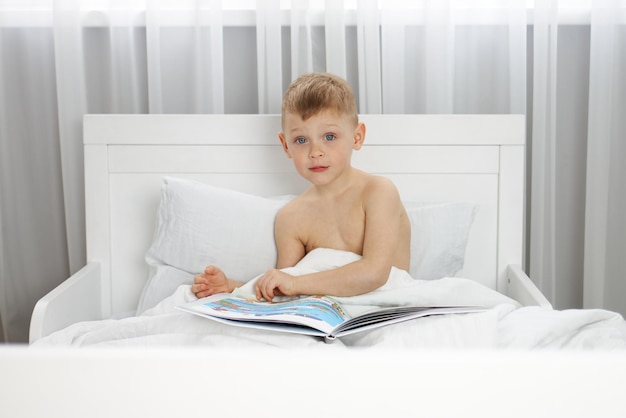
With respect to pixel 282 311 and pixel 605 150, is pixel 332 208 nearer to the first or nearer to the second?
pixel 282 311

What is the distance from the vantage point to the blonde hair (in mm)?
1312

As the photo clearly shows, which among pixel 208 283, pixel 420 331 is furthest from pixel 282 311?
pixel 208 283

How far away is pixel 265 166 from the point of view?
1539mm

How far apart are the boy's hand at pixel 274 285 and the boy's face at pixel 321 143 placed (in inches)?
9.1

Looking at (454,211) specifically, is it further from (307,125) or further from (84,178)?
(84,178)

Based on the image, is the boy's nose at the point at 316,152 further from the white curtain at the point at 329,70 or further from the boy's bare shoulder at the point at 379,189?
the white curtain at the point at 329,70

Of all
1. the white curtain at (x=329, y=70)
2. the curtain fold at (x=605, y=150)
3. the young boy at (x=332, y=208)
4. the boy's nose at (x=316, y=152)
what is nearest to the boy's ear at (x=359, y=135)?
the young boy at (x=332, y=208)

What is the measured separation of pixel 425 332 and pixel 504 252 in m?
0.62

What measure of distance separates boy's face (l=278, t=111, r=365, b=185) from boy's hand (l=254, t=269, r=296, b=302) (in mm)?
232

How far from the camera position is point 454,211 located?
1457 mm

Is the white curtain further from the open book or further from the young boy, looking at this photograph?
the open book

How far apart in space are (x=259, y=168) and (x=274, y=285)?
418 mm

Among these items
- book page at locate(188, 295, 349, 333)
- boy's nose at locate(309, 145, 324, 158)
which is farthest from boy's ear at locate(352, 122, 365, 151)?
book page at locate(188, 295, 349, 333)

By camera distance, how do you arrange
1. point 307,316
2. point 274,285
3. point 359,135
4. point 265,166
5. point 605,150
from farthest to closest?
point 605,150 → point 265,166 → point 359,135 → point 274,285 → point 307,316
